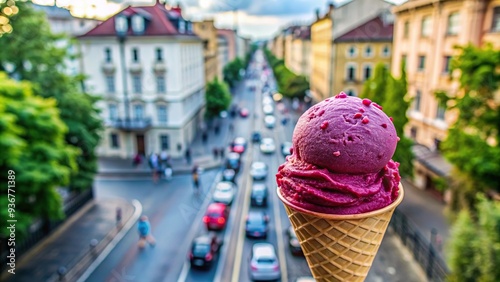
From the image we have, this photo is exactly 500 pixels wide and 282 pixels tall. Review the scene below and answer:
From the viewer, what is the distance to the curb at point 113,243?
1758 cm

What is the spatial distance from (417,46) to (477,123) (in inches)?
614

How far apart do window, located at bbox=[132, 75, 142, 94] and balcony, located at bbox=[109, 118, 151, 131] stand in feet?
9.16

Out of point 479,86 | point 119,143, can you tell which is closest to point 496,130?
point 479,86

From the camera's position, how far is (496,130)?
16.5 metres

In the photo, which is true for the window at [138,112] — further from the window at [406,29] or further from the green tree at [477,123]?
the green tree at [477,123]

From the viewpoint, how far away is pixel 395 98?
62.0ft

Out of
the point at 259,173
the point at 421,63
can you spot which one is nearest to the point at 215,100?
the point at 259,173

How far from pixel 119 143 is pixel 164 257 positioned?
22097mm

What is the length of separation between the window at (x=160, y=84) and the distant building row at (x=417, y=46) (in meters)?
19.8

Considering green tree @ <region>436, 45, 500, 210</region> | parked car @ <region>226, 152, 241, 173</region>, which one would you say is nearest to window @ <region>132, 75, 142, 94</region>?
parked car @ <region>226, 152, 241, 173</region>

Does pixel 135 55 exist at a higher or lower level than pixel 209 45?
lower

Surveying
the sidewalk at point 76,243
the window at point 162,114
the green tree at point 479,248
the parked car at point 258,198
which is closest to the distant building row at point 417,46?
the green tree at point 479,248

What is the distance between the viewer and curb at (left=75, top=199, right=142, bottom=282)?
17.6 metres

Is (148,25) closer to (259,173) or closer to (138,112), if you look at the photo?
(138,112)
